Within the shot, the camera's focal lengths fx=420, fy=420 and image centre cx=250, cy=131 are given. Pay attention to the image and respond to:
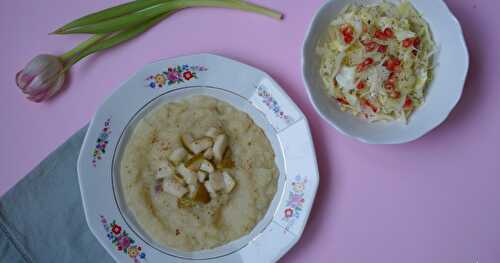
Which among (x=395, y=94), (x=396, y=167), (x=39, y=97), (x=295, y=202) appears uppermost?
(x=39, y=97)

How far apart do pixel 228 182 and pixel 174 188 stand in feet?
0.98

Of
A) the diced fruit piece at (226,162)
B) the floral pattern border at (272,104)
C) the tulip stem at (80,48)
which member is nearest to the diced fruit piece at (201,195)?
the diced fruit piece at (226,162)

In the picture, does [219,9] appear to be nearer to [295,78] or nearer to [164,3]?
[164,3]

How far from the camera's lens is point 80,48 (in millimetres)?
2508

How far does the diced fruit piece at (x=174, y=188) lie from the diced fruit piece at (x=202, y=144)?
8.1 inches

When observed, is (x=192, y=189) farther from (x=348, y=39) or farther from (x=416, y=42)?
(x=416, y=42)

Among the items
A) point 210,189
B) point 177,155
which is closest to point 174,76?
point 177,155

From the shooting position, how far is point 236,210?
7.65ft

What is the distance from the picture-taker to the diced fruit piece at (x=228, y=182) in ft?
7.57

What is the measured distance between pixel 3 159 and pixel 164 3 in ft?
4.71

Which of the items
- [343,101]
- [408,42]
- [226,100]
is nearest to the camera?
[408,42]

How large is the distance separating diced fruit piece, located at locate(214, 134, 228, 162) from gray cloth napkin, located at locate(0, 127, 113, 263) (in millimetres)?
826

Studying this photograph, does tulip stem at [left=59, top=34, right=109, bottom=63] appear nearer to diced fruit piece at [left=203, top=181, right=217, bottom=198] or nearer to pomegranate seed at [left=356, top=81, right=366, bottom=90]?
diced fruit piece at [left=203, top=181, right=217, bottom=198]

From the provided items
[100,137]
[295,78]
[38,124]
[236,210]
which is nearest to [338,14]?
[295,78]
